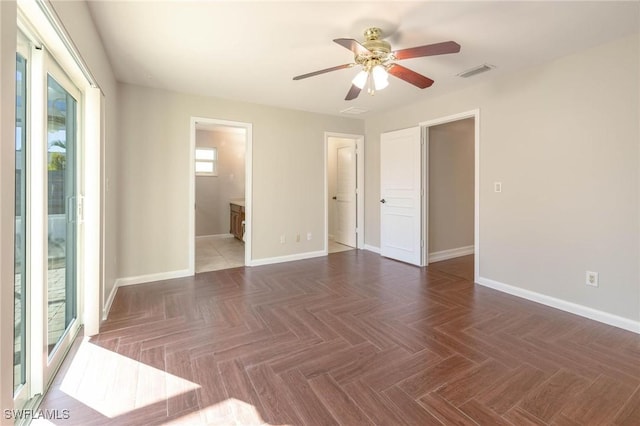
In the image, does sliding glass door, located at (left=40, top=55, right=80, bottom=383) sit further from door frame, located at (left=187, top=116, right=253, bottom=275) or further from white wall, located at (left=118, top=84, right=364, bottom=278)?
door frame, located at (left=187, top=116, right=253, bottom=275)

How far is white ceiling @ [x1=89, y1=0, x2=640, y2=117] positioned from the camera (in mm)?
2105

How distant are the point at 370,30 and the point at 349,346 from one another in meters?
2.37

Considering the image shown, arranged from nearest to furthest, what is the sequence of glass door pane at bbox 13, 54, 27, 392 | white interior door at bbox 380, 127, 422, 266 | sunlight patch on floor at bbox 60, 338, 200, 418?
glass door pane at bbox 13, 54, 27, 392 → sunlight patch on floor at bbox 60, 338, 200, 418 → white interior door at bbox 380, 127, 422, 266

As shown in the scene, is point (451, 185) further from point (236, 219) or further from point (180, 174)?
point (236, 219)

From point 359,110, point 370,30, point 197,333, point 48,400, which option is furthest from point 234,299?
point 359,110

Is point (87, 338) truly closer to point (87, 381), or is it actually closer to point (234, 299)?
point (87, 381)

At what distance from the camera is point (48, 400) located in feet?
5.41

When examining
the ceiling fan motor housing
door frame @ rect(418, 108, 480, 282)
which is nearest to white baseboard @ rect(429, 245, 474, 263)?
door frame @ rect(418, 108, 480, 282)

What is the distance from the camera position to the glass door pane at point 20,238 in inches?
58.9

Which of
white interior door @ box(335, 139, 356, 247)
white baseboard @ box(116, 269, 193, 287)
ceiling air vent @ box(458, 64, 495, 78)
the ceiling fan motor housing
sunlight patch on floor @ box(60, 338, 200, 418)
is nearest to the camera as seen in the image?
sunlight patch on floor @ box(60, 338, 200, 418)

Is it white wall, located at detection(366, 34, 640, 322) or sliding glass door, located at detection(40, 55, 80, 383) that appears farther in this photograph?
white wall, located at detection(366, 34, 640, 322)

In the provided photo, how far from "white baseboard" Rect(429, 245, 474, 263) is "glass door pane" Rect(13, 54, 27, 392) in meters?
4.54

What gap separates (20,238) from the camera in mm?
1552

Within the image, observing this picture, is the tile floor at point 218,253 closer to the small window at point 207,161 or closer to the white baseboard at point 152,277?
the white baseboard at point 152,277
